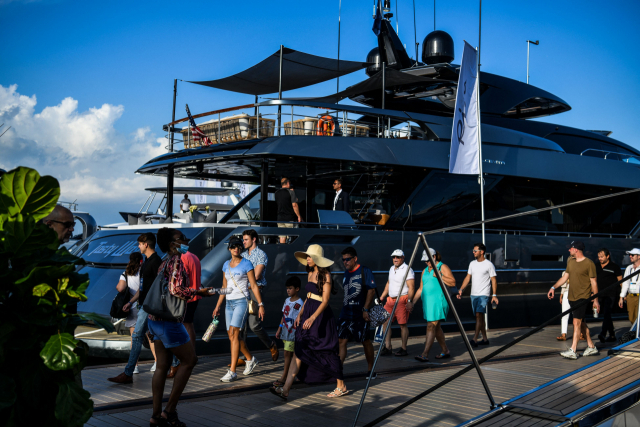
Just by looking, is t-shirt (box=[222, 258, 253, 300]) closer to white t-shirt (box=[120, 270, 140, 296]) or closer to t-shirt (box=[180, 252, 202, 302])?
t-shirt (box=[180, 252, 202, 302])

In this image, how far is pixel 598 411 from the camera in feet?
12.7

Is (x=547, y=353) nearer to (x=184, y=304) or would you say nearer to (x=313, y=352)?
(x=313, y=352)

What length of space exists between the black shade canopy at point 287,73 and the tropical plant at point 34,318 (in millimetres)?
8452

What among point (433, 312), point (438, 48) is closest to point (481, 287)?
point (433, 312)

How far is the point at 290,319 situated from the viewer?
6.61 m

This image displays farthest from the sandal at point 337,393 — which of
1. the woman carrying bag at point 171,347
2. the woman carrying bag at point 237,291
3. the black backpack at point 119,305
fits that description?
the black backpack at point 119,305

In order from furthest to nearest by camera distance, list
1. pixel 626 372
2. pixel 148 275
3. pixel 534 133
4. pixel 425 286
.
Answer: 1. pixel 534 133
2. pixel 425 286
3. pixel 148 275
4. pixel 626 372

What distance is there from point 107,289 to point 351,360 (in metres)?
3.79

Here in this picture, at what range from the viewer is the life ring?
10781mm

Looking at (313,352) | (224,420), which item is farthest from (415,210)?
(224,420)

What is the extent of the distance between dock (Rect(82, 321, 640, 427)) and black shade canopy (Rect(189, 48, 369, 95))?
543cm

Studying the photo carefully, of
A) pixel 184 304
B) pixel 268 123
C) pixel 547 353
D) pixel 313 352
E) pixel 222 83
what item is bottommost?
pixel 547 353

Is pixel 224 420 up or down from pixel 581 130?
down

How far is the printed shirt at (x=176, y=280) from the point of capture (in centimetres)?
503
